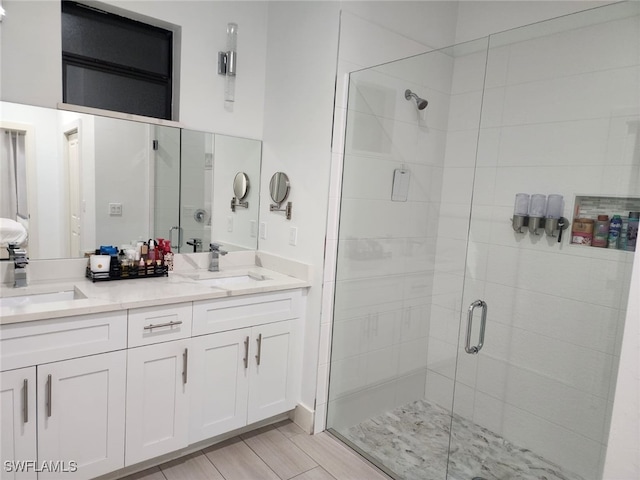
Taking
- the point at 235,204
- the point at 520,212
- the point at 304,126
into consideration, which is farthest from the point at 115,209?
the point at 520,212

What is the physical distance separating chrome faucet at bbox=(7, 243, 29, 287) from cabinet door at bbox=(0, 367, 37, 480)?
1.83 ft

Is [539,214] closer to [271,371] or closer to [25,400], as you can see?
[271,371]

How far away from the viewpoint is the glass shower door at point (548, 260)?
1776 millimetres

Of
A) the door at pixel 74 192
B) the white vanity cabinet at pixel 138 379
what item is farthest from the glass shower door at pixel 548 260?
the door at pixel 74 192

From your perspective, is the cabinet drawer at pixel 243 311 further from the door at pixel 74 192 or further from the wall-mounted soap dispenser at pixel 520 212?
the wall-mounted soap dispenser at pixel 520 212

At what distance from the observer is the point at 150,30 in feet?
8.14

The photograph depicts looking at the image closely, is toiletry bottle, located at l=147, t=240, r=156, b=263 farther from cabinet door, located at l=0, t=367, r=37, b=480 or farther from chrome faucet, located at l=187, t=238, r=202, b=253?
cabinet door, located at l=0, t=367, r=37, b=480

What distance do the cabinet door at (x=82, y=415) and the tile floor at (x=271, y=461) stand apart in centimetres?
29

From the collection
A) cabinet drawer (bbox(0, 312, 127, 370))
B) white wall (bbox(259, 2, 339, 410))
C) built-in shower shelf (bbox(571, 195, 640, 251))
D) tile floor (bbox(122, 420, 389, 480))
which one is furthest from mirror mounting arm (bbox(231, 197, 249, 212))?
built-in shower shelf (bbox(571, 195, 640, 251))

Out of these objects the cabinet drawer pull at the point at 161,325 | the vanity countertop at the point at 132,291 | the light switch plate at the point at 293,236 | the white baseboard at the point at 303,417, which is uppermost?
the light switch plate at the point at 293,236

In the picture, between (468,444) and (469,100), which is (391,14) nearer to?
(469,100)

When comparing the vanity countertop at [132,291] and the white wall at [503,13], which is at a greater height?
the white wall at [503,13]

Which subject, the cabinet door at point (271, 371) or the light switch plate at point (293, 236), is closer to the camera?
the cabinet door at point (271, 371)

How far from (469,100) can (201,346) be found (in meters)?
2.16
